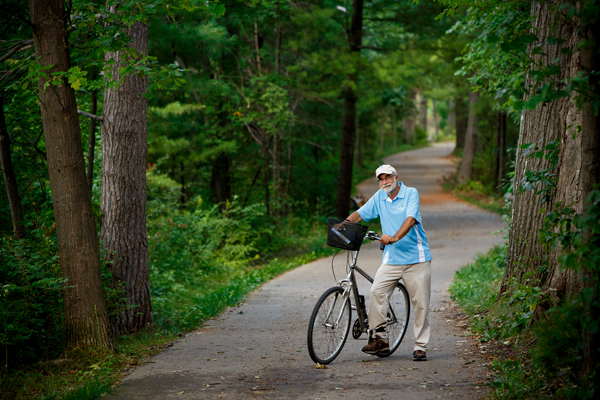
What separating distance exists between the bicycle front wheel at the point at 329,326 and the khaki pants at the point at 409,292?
0.98 feet

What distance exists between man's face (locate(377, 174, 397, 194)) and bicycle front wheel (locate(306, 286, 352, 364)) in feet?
3.73

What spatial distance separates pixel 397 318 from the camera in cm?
639

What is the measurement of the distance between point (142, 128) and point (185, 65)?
899 centimetres

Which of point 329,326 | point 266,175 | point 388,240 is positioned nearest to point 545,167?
point 388,240

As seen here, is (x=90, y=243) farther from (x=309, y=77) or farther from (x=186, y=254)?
(x=309, y=77)

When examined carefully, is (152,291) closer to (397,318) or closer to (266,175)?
(397,318)

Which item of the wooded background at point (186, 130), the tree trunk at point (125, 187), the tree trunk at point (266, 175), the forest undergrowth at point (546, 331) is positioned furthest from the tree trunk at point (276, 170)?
the forest undergrowth at point (546, 331)

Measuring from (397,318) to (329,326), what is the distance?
98cm

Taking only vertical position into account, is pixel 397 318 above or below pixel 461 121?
below

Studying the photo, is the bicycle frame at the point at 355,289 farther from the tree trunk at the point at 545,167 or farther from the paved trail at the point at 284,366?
the tree trunk at the point at 545,167

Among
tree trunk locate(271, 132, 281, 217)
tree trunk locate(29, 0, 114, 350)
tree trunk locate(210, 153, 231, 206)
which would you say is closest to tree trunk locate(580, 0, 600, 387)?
tree trunk locate(29, 0, 114, 350)

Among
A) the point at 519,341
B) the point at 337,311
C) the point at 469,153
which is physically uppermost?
the point at 469,153

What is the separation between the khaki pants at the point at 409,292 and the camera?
5926 millimetres

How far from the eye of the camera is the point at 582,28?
13.0 feet
